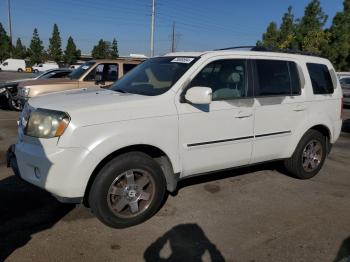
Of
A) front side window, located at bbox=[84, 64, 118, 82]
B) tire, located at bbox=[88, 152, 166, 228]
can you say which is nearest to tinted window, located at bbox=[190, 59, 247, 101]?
tire, located at bbox=[88, 152, 166, 228]

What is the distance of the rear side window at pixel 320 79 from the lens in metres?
5.61

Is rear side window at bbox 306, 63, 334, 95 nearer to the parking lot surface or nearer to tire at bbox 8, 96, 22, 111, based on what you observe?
the parking lot surface

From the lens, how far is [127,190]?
4.00m

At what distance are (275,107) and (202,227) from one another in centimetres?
189

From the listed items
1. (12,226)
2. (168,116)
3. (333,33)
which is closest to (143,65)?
(168,116)

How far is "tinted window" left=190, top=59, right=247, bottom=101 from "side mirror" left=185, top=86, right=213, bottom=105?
0.28 meters

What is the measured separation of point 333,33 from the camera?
2866 centimetres

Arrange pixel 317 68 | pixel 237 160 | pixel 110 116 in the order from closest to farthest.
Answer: pixel 110 116, pixel 237 160, pixel 317 68

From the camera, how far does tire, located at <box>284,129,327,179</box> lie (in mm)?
5582

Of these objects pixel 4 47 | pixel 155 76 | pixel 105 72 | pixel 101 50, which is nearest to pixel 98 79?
pixel 105 72

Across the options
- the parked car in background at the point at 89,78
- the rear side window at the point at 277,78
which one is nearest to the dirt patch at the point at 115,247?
the rear side window at the point at 277,78

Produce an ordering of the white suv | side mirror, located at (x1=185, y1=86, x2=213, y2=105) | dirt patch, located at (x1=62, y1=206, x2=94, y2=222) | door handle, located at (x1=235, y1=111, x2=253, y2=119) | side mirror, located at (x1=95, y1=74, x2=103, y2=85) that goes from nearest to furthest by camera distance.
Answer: the white suv → side mirror, located at (x1=185, y1=86, x2=213, y2=105) → dirt patch, located at (x1=62, y1=206, x2=94, y2=222) → door handle, located at (x1=235, y1=111, x2=253, y2=119) → side mirror, located at (x1=95, y1=74, x2=103, y2=85)

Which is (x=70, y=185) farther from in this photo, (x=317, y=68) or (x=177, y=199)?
(x=317, y=68)

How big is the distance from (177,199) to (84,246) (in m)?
1.54
